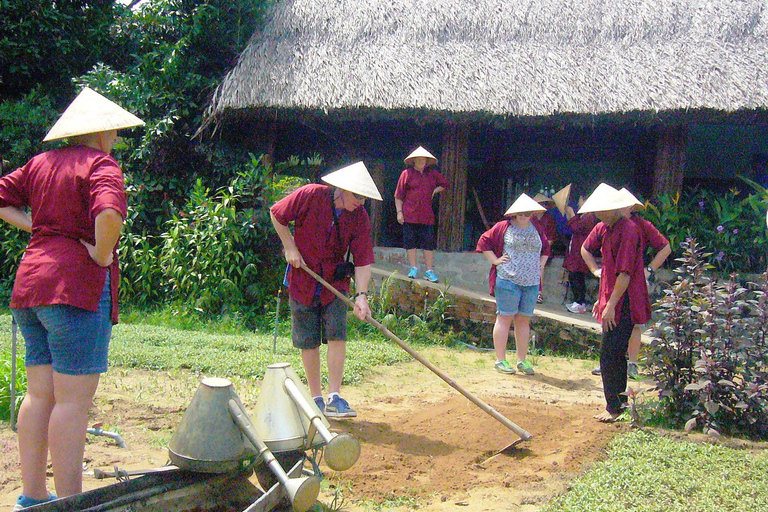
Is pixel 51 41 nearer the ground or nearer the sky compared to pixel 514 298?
nearer the sky

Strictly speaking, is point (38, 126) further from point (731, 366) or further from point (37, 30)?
point (731, 366)

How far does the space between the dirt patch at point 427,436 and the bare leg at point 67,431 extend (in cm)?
58

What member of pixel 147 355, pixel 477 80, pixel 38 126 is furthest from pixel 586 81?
pixel 38 126

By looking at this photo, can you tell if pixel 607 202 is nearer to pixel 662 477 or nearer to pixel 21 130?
pixel 662 477

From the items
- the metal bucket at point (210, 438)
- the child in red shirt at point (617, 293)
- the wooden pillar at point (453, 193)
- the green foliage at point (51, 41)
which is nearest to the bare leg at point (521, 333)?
the child in red shirt at point (617, 293)

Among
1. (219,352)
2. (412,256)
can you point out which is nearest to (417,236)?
(412,256)

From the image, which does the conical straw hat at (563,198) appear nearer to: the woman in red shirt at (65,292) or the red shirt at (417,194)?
the red shirt at (417,194)

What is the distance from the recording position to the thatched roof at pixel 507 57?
9.01 meters

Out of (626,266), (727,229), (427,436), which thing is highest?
(727,229)

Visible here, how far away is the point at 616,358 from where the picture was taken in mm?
4852

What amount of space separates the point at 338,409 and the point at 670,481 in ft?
7.27

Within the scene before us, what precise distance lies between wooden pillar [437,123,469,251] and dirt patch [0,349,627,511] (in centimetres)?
369

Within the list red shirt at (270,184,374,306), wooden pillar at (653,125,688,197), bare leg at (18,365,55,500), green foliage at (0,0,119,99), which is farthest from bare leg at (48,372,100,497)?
green foliage at (0,0,119,99)

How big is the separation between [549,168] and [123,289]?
725 centimetres
